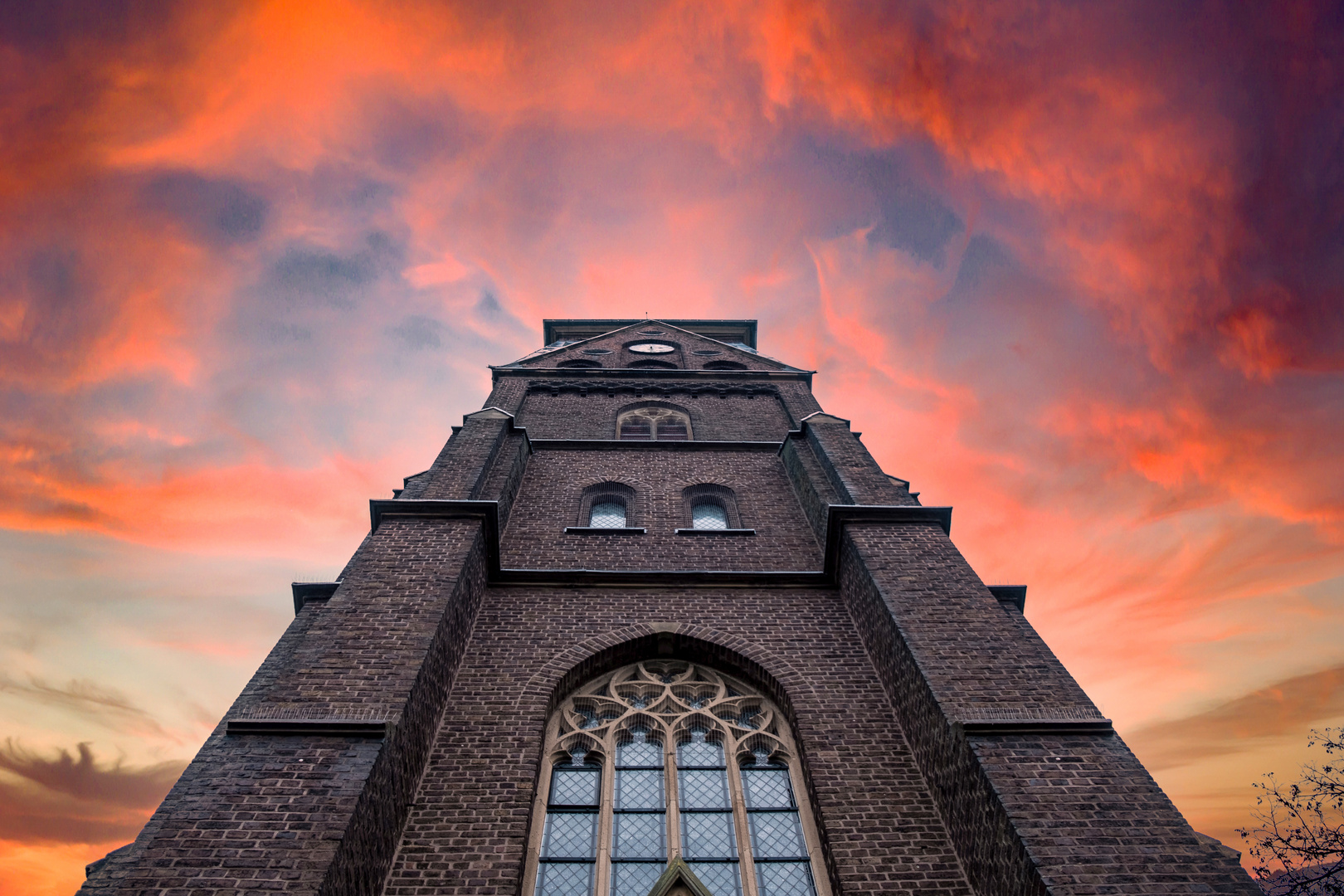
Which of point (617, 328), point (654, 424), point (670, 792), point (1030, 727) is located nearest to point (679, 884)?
point (670, 792)

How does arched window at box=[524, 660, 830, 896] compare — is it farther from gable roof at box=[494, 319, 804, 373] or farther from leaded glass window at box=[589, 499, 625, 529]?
gable roof at box=[494, 319, 804, 373]

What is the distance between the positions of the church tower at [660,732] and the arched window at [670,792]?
0.02 meters

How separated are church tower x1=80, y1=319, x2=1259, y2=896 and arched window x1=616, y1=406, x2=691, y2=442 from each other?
14.1ft

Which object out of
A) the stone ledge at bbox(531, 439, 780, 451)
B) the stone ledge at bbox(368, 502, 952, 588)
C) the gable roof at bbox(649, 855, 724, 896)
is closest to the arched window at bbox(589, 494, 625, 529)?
the stone ledge at bbox(531, 439, 780, 451)

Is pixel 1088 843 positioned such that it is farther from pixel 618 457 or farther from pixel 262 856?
pixel 618 457

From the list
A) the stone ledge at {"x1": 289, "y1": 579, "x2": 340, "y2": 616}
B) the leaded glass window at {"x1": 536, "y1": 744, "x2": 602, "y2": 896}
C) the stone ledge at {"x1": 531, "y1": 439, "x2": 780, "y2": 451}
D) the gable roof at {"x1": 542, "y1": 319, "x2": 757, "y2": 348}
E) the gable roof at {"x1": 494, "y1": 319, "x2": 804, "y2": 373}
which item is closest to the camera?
the leaded glass window at {"x1": 536, "y1": 744, "x2": 602, "y2": 896}

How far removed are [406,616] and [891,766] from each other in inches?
187

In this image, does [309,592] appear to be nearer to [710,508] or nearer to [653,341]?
[710,508]

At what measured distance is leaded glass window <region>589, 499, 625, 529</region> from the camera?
38.3ft

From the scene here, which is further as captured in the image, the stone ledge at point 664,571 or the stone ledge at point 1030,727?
the stone ledge at point 664,571

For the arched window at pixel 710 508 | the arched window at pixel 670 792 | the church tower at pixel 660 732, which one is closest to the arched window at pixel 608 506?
the church tower at pixel 660 732

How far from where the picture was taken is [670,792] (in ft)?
23.0

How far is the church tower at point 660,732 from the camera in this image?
5.50 m

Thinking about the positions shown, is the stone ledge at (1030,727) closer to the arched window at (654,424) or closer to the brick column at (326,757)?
the brick column at (326,757)
